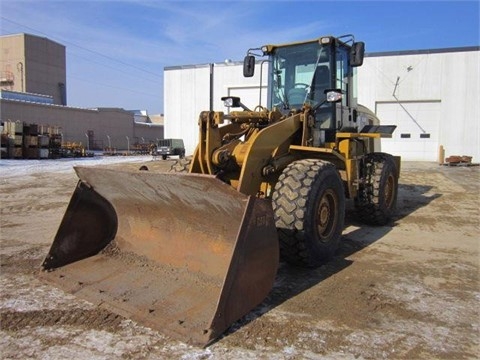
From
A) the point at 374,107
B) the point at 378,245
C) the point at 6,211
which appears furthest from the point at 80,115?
the point at 378,245

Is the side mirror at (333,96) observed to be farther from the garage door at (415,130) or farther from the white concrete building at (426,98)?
the garage door at (415,130)

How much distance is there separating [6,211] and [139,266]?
538cm

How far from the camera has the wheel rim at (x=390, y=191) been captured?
8111 millimetres

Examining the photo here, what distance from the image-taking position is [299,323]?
361 cm

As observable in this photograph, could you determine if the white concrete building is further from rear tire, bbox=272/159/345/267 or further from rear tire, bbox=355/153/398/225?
rear tire, bbox=272/159/345/267

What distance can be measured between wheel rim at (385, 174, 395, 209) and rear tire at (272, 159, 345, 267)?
3270mm

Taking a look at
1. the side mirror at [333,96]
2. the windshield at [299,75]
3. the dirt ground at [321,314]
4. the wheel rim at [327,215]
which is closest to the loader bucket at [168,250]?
the dirt ground at [321,314]

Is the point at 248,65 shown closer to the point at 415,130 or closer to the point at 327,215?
the point at 327,215

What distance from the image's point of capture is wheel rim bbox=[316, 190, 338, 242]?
502 centimetres

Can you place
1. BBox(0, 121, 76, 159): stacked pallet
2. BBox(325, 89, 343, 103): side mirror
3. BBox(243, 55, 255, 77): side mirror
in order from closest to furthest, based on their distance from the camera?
BBox(325, 89, 343, 103): side mirror < BBox(243, 55, 255, 77): side mirror < BBox(0, 121, 76, 159): stacked pallet

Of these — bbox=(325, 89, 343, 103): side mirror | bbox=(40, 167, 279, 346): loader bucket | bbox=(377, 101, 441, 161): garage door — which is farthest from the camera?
bbox=(377, 101, 441, 161): garage door

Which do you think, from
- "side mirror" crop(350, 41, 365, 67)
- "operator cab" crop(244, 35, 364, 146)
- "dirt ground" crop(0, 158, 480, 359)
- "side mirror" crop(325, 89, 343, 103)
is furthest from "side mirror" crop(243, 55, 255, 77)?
"dirt ground" crop(0, 158, 480, 359)

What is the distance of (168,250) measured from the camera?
182 inches

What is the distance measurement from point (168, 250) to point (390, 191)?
16.8ft
